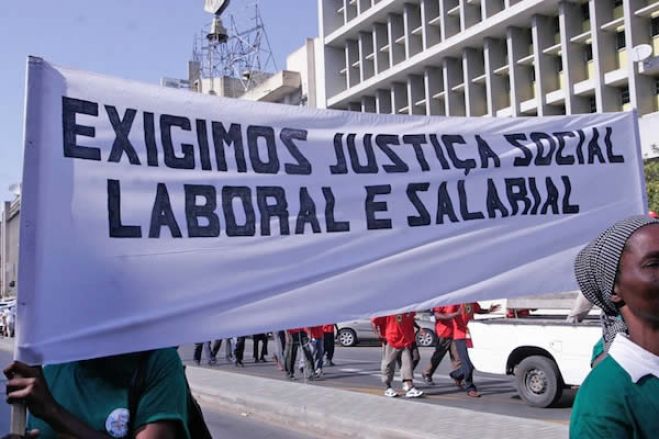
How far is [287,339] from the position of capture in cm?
1436

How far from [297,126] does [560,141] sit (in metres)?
1.62

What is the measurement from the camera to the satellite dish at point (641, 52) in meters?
26.5

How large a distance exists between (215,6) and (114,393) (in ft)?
172

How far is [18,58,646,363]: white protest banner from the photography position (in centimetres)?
255

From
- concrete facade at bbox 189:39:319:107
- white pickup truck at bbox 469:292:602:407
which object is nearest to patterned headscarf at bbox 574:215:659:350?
white pickup truck at bbox 469:292:602:407

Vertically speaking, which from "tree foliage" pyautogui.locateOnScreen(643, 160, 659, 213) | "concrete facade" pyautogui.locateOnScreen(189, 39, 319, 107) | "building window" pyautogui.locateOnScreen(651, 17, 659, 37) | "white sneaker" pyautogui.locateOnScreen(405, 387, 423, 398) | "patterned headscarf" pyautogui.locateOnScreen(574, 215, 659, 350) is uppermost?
"concrete facade" pyautogui.locateOnScreen(189, 39, 319, 107)

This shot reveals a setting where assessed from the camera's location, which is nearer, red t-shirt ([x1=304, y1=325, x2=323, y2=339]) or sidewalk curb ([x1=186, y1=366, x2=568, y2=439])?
sidewalk curb ([x1=186, y1=366, x2=568, y2=439])

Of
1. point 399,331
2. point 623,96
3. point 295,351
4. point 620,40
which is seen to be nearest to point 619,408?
point 399,331

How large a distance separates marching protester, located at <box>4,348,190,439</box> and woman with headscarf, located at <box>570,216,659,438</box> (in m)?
1.11

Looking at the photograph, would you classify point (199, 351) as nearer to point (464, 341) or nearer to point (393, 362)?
point (393, 362)

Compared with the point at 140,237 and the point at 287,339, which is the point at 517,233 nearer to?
the point at 140,237

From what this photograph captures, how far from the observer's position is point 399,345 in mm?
10977

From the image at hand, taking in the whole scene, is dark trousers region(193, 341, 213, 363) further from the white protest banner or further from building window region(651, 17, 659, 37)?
building window region(651, 17, 659, 37)

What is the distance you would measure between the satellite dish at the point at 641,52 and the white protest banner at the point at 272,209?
24525 millimetres
